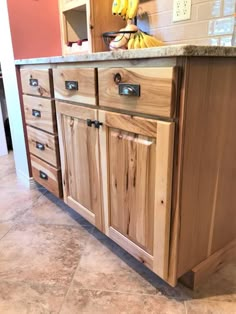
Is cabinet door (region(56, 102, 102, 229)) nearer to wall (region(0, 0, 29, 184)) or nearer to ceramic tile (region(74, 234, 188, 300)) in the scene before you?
ceramic tile (region(74, 234, 188, 300))

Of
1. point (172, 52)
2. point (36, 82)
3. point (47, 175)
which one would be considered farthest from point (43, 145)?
point (172, 52)

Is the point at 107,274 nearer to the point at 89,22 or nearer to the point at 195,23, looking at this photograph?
the point at 195,23

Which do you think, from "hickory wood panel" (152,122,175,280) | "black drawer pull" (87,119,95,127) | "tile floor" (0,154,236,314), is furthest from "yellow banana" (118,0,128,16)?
"tile floor" (0,154,236,314)

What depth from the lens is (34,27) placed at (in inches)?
71.8

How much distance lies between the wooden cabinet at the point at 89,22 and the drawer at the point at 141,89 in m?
0.66

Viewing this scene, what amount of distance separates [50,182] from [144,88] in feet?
3.40

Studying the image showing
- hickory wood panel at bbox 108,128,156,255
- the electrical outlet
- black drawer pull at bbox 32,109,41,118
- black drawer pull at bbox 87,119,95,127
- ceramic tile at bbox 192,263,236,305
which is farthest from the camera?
black drawer pull at bbox 32,109,41,118

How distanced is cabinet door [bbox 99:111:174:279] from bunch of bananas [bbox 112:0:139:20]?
0.69m

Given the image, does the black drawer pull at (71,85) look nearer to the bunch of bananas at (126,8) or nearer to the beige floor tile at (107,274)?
the bunch of bananas at (126,8)

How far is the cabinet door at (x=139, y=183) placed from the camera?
89 centimetres

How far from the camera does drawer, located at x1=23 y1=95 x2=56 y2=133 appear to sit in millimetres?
1494

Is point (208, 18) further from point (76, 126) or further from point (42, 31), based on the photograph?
point (42, 31)

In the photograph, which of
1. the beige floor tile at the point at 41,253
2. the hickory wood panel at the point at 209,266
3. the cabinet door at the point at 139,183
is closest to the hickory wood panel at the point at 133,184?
the cabinet door at the point at 139,183

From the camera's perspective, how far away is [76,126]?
1301mm
